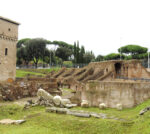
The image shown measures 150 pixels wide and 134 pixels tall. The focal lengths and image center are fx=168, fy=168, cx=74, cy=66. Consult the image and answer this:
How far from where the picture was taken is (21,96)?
17.6 metres

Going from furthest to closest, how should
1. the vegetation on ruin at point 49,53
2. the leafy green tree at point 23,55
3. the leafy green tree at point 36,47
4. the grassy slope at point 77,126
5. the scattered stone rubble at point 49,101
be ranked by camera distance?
the leafy green tree at point 23,55 → the leafy green tree at point 36,47 → the vegetation on ruin at point 49,53 → the scattered stone rubble at point 49,101 → the grassy slope at point 77,126

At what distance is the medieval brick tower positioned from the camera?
24516 mm

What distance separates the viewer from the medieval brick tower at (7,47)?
2452cm

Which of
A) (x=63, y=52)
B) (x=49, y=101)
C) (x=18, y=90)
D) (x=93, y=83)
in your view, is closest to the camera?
(x=49, y=101)

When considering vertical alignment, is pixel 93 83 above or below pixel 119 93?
above

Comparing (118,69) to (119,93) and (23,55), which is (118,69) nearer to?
(119,93)

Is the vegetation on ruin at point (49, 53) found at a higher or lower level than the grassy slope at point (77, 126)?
higher

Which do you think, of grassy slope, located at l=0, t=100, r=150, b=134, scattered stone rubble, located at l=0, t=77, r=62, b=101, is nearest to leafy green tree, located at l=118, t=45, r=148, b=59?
scattered stone rubble, located at l=0, t=77, r=62, b=101

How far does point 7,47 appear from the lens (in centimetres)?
2555

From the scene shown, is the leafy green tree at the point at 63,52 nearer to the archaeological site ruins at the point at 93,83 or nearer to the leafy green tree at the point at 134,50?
the leafy green tree at the point at 134,50

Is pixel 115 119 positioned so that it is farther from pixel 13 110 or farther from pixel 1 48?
pixel 1 48

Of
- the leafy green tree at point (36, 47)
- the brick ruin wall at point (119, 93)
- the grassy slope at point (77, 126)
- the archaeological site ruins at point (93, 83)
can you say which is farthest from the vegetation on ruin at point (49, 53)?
the grassy slope at point (77, 126)

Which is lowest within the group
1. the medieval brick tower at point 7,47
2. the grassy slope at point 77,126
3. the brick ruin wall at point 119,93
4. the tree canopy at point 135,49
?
the grassy slope at point 77,126

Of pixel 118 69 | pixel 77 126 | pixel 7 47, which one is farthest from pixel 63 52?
pixel 77 126
